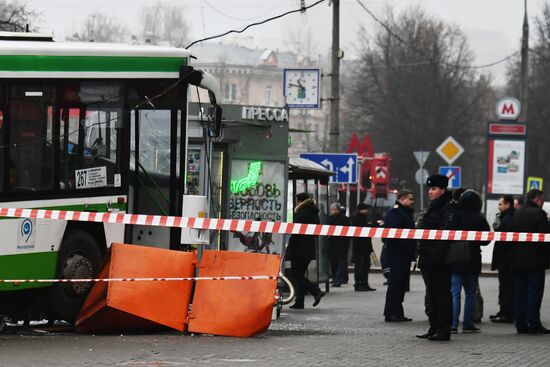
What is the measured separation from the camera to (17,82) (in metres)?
14.0

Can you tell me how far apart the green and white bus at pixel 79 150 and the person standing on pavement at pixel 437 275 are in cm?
308

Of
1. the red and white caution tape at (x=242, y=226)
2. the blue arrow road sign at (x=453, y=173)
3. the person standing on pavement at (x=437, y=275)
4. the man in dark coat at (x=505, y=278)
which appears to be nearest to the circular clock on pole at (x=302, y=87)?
the blue arrow road sign at (x=453, y=173)

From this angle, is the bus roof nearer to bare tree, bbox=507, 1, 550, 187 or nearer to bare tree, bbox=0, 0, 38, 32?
bare tree, bbox=0, 0, 38, 32

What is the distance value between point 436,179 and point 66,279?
3930mm

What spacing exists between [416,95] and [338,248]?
2191 inches

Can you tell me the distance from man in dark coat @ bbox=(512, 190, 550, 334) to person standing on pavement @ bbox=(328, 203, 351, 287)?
461 inches

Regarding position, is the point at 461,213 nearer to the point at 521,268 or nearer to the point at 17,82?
the point at 521,268

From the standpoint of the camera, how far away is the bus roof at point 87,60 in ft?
45.7

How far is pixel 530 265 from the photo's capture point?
52.2ft

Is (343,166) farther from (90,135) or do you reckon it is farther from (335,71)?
(90,135)

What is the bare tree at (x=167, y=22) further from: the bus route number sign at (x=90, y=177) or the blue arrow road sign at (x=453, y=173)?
the bus route number sign at (x=90, y=177)

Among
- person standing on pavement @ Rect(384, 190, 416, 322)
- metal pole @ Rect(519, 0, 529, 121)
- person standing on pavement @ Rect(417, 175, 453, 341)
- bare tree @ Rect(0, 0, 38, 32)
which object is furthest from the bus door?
metal pole @ Rect(519, 0, 529, 121)

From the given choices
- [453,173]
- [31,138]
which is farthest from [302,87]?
[31,138]

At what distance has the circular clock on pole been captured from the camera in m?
28.9
